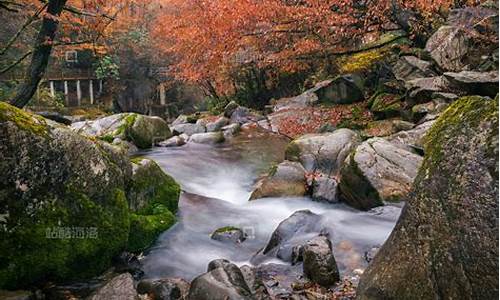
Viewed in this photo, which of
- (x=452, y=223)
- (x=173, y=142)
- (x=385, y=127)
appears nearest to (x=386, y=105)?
(x=385, y=127)

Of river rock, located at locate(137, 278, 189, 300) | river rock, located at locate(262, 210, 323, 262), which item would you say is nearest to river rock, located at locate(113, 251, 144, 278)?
river rock, located at locate(137, 278, 189, 300)

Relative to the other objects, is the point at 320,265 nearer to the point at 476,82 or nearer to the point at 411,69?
the point at 476,82

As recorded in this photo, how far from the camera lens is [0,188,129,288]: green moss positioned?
15.5 feet

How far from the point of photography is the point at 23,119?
16.3 feet

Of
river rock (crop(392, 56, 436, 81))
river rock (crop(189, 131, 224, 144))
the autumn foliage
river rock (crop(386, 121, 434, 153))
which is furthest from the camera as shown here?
river rock (crop(189, 131, 224, 144))

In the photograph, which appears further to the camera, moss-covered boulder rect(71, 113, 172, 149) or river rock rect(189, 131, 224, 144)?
river rock rect(189, 131, 224, 144)

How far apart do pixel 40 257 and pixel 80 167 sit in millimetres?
1119

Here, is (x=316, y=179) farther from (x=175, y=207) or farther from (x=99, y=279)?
(x=99, y=279)

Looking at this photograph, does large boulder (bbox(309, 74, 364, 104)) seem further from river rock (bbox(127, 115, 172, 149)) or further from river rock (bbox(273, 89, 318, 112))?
river rock (bbox(127, 115, 172, 149))

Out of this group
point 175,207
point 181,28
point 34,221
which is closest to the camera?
point 34,221

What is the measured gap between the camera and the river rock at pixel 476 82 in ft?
29.5

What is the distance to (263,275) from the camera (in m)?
5.40

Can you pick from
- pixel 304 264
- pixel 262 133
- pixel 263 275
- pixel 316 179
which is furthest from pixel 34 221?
pixel 262 133

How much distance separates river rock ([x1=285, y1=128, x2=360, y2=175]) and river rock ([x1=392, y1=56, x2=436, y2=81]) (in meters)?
3.47
